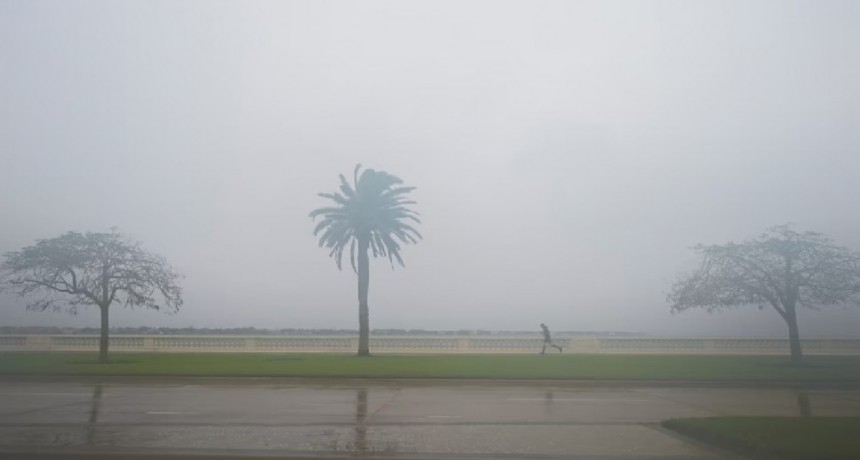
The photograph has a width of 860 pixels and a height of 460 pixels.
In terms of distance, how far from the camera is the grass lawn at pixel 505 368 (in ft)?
69.4

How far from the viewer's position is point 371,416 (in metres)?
13.0

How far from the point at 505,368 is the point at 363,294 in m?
14.2

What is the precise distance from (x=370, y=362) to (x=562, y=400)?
504 inches

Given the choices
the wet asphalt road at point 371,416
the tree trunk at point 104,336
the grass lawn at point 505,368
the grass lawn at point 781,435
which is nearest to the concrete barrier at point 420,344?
the grass lawn at point 505,368

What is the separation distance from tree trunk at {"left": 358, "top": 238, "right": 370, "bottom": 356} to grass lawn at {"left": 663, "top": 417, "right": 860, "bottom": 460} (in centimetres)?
2281

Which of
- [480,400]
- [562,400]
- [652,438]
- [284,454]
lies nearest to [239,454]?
[284,454]

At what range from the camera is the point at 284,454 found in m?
9.09

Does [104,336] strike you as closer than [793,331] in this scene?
No

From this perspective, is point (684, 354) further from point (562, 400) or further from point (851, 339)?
point (562, 400)

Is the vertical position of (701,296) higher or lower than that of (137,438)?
higher

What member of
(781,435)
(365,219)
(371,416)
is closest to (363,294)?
(365,219)

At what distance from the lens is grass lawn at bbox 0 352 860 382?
21141mm

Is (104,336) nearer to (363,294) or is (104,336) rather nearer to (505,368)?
(363,294)

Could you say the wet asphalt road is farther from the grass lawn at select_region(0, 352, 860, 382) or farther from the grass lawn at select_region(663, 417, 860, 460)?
the grass lawn at select_region(0, 352, 860, 382)
